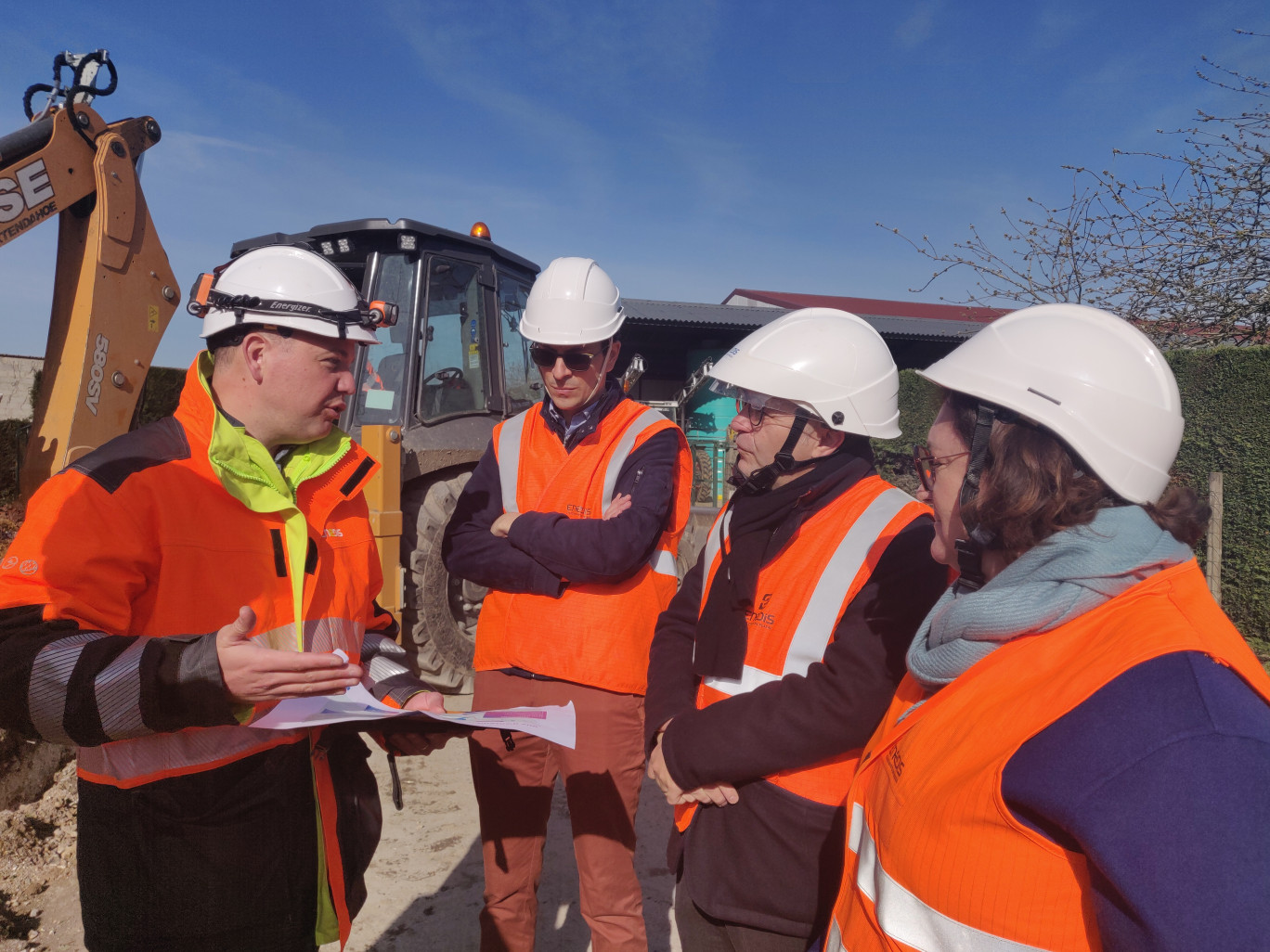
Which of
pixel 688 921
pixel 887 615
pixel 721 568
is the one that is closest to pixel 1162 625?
pixel 887 615

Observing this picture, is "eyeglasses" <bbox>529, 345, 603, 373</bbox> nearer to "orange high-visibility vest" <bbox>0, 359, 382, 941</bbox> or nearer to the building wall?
"orange high-visibility vest" <bbox>0, 359, 382, 941</bbox>

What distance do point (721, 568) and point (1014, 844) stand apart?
1022 millimetres

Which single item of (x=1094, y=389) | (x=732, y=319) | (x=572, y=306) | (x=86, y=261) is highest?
(x=732, y=319)

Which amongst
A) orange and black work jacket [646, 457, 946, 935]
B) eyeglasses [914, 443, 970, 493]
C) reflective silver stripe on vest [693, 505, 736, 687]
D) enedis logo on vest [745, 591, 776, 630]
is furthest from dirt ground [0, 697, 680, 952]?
eyeglasses [914, 443, 970, 493]

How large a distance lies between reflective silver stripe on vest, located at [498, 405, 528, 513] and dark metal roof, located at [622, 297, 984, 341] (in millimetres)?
12441

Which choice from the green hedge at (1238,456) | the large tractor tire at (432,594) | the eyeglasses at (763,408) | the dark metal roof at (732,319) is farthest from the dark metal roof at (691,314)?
the eyeglasses at (763,408)

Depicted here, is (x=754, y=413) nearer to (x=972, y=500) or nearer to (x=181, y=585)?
(x=972, y=500)

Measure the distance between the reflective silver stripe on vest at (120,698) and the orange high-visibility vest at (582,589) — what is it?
1185mm

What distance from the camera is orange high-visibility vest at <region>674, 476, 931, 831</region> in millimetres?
1627

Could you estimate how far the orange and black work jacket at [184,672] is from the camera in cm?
133

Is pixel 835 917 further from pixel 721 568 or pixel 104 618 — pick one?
pixel 104 618

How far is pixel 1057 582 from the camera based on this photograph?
1.02 meters

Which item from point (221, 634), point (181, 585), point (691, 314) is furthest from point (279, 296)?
point (691, 314)

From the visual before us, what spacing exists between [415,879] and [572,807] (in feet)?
4.88
